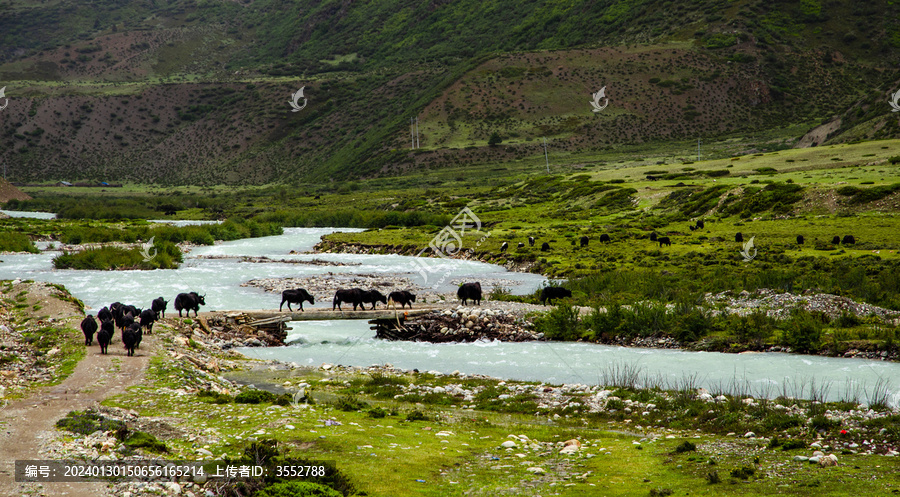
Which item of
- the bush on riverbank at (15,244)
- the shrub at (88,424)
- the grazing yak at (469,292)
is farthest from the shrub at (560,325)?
the bush on riverbank at (15,244)

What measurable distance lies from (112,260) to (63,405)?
3341 cm

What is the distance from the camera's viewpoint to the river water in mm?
17484

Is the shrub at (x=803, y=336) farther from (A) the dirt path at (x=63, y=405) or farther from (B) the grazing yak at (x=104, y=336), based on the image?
(B) the grazing yak at (x=104, y=336)

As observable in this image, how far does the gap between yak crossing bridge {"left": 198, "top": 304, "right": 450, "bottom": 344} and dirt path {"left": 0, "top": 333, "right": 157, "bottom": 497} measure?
15.6ft

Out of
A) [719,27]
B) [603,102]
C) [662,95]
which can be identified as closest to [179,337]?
[603,102]

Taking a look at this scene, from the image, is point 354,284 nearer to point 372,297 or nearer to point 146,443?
point 372,297

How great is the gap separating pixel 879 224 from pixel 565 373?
32.7m

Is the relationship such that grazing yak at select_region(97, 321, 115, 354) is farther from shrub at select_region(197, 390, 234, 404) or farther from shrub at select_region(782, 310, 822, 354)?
shrub at select_region(782, 310, 822, 354)

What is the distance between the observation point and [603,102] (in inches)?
5664

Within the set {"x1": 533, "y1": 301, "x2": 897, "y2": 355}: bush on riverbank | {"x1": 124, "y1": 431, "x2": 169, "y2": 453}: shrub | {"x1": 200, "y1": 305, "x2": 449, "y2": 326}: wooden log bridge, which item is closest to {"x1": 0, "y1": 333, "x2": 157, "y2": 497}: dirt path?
{"x1": 124, "y1": 431, "x2": 169, "y2": 453}: shrub

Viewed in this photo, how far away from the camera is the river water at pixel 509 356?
1748 cm

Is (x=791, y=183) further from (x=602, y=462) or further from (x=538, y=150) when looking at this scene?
(x=538, y=150)

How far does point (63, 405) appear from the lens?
1286cm

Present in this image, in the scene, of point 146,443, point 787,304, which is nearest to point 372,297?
point 787,304
